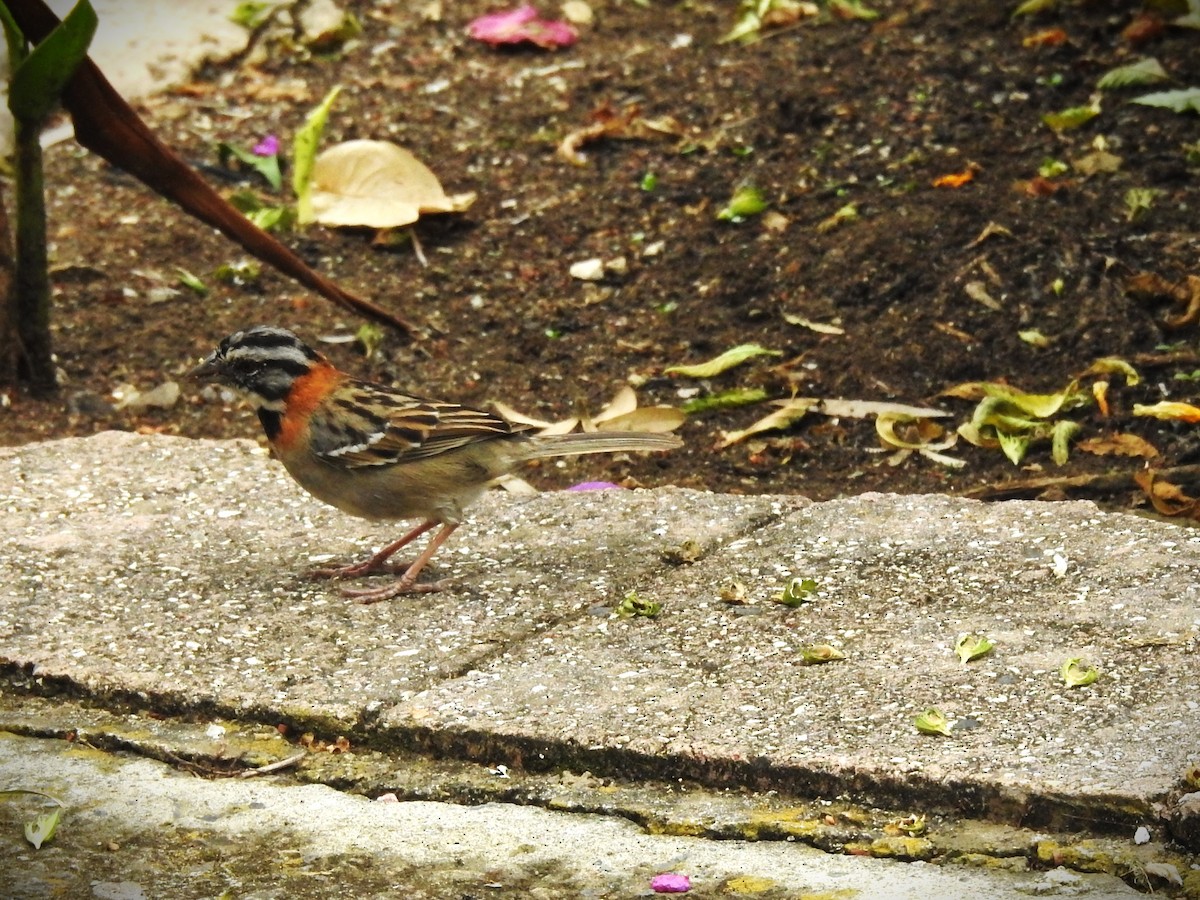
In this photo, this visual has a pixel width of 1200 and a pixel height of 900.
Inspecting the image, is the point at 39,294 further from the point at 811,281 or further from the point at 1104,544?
the point at 1104,544

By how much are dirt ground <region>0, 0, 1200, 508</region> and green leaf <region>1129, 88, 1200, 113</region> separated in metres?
0.05

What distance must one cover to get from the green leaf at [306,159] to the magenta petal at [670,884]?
446 centimetres

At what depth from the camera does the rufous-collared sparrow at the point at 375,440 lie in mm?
5203

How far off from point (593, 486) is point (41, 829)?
2.61m

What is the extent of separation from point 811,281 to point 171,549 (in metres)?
2.76

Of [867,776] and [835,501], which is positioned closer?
[867,776]

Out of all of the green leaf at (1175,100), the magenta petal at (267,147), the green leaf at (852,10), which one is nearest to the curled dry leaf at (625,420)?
the green leaf at (1175,100)

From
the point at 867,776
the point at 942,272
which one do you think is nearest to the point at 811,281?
the point at 942,272

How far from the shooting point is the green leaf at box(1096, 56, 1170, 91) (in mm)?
7320

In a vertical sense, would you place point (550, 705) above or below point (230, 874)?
above

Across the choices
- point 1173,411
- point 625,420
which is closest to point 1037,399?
point 1173,411

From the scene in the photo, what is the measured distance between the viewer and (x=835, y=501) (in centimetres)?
516

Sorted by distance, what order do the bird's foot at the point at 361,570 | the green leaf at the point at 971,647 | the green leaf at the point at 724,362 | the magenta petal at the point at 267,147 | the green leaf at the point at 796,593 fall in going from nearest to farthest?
1. the green leaf at the point at 971,647
2. the green leaf at the point at 796,593
3. the bird's foot at the point at 361,570
4. the green leaf at the point at 724,362
5. the magenta petal at the point at 267,147

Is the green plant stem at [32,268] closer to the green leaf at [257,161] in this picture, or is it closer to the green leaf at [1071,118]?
the green leaf at [257,161]
